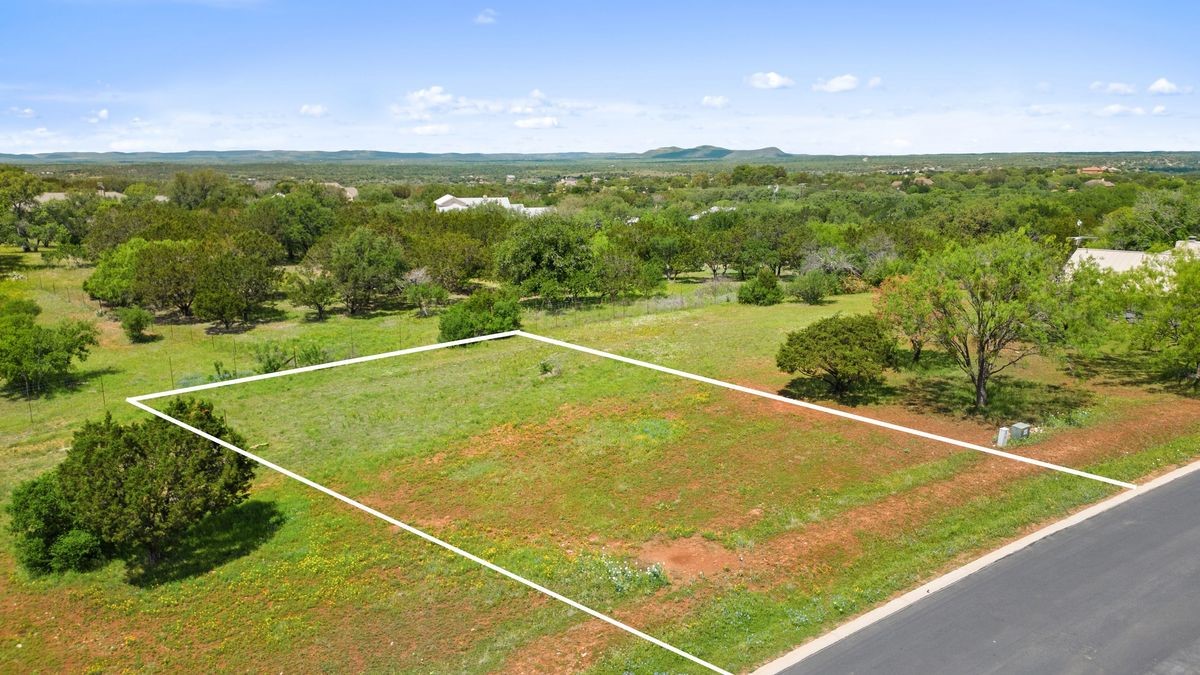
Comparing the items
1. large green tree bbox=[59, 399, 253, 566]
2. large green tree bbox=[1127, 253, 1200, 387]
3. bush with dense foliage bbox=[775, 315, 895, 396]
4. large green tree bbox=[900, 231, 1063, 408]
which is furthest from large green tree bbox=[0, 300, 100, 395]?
large green tree bbox=[1127, 253, 1200, 387]

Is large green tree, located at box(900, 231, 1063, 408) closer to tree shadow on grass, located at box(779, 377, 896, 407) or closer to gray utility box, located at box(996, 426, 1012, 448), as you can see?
gray utility box, located at box(996, 426, 1012, 448)

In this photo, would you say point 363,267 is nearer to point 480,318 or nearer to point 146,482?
point 480,318

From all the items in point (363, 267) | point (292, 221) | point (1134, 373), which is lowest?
point (1134, 373)

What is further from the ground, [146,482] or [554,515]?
[146,482]

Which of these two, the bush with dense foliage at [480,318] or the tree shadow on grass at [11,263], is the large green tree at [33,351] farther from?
the tree shadow on grass at [11,263]

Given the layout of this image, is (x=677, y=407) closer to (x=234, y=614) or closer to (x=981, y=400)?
(x=981, y=400)

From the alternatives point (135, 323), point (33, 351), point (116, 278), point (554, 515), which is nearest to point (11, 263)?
point (116, 278)

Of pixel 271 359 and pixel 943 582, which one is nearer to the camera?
pixel 943 582

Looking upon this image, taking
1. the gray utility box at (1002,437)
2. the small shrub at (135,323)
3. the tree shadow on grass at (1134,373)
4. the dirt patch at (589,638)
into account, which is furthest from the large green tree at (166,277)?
the tree shadow on grass at (1134,373)
